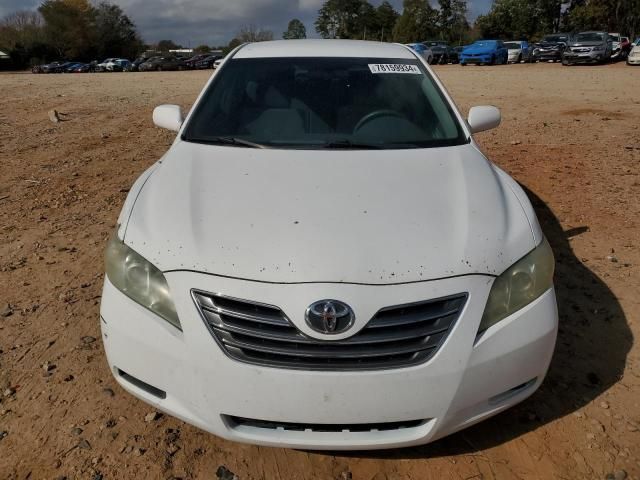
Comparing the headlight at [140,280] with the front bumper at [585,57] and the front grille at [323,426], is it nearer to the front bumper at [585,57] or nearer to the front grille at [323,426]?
the front grille at [323,426]

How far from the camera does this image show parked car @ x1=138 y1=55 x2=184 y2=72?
148 ft

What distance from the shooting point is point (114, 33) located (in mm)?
74938

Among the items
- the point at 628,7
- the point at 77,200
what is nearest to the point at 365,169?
the point at 77,200

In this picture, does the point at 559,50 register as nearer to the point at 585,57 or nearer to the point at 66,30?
the point at 585,57

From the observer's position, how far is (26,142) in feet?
26.2

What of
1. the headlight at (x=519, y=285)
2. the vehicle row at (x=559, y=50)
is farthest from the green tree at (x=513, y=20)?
the headlight at (x=519, y=285)

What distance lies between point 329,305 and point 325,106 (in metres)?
1.70

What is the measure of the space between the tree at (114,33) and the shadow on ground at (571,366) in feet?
264

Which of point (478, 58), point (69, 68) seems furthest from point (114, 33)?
point (478, 58)

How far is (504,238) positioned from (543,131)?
6.95 metres

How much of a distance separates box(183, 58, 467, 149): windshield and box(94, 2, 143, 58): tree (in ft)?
260

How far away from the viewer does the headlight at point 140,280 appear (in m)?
1.99

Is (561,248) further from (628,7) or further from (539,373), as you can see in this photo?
(628,7)

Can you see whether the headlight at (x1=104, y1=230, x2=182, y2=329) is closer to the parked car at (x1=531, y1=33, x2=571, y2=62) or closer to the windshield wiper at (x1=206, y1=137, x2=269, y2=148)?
the windshield wiper at (x1=206, y1=137, x2=269, y2=148)
